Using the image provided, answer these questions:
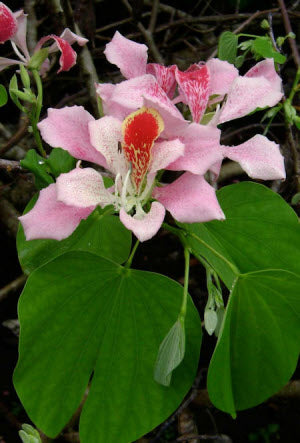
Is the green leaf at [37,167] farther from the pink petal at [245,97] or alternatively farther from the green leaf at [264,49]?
the green leaf at [264,49]

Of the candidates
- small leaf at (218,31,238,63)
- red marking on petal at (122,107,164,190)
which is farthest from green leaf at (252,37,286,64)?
red marking on petal at (122,107,164,190)

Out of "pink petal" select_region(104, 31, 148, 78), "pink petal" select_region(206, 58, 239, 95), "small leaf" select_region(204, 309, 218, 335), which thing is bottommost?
"small leaf" select_region(204, 309, 218, 335)

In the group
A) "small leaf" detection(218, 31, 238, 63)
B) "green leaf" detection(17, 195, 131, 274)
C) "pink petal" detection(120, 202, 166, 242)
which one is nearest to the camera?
"pink petal" detection(120, 202, 166, 242)

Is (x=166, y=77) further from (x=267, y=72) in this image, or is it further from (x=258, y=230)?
(x=258, y=230)

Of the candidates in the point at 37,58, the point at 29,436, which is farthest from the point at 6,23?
the point at 29,436

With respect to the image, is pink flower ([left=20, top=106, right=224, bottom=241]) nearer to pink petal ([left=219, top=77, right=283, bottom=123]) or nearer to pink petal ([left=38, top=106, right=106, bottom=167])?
pink petal ([left=38, top=106, right=106, bottom=167])

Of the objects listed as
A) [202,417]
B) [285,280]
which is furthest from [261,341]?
[202,417]

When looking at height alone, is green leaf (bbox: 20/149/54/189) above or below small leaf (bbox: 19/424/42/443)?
above
